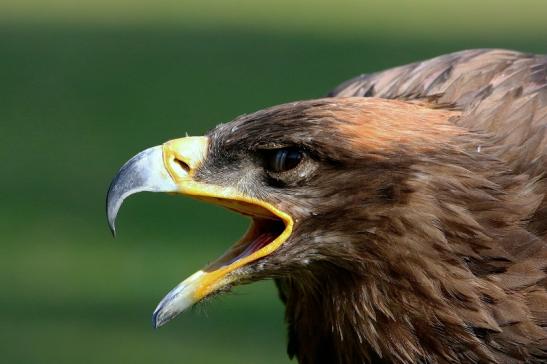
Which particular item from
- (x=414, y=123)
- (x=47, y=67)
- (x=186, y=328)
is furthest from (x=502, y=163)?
(x=47, y=67)

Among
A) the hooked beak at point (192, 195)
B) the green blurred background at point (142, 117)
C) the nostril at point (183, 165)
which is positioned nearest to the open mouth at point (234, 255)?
the hooked beak at point (192, 195)

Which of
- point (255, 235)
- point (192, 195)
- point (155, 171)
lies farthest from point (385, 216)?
point (155, 171)

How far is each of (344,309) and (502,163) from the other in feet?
2.30

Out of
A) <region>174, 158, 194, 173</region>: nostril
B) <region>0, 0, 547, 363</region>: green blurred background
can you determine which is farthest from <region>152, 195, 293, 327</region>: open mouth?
<region>0, 0, 547, 363</region>: green blurred background

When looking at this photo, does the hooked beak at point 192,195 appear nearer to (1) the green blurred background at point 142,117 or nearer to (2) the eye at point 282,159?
(2) the eye at point 282,159

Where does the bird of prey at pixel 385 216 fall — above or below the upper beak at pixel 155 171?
below

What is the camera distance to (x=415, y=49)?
46.5ft

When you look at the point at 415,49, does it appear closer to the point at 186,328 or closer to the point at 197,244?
the point at 197,244

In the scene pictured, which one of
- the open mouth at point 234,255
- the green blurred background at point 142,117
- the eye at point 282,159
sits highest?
the eye at point 282,159

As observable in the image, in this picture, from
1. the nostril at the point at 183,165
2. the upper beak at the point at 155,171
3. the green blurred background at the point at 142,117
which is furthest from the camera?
the green blurred background at the point at 142,117

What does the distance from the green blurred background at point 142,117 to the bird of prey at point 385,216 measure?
762 millimetres

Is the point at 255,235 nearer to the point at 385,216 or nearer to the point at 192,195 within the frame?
the point at 192,195

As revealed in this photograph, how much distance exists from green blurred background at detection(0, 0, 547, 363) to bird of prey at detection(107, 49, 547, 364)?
762 millimetres

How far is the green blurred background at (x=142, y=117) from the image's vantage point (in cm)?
816
